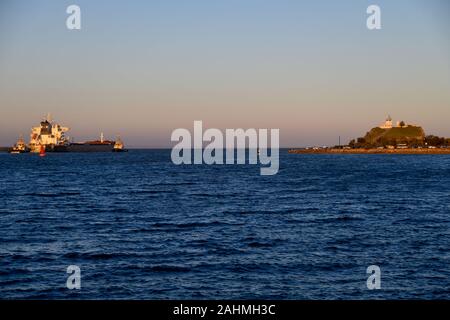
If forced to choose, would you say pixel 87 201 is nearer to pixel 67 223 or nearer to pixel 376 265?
pixel 67 223

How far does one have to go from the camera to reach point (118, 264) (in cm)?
2300

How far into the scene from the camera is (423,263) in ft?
76.1

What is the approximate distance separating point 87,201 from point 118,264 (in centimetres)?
2837

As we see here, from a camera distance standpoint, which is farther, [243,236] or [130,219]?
[130,219]
